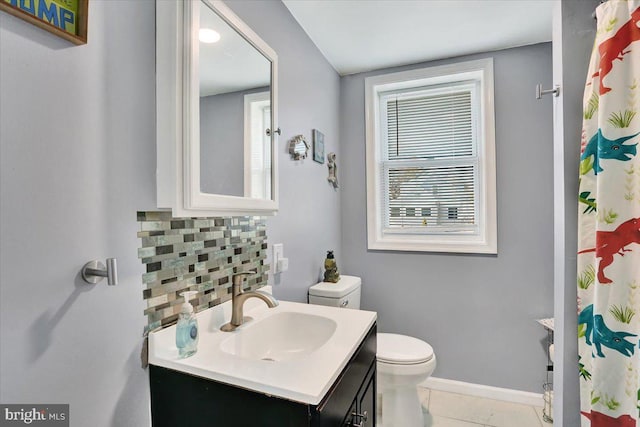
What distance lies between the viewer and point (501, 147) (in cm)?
215

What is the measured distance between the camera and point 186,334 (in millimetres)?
867

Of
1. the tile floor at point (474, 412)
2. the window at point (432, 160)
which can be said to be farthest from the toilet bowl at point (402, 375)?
the window at point (432, 160)

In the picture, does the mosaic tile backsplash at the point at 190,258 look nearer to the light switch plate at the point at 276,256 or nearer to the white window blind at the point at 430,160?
the light switch plate at the point at 276,256

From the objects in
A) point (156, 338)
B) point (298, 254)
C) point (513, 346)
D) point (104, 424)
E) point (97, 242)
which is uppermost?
point (97, 242)

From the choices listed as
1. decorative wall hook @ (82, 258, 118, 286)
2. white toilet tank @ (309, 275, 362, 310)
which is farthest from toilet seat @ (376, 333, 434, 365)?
decorative wall hook @ (82, 258, 118, 286)

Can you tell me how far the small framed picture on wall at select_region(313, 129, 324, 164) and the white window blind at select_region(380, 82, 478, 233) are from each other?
0.65 m

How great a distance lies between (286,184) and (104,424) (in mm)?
1179

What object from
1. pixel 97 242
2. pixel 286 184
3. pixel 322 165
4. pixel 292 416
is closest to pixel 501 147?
pixel 322 165

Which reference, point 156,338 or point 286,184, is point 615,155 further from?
point 156,338

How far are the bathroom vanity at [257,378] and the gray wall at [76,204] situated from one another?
0.31ft

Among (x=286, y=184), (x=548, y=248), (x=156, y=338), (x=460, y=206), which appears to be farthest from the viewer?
(x=460, y=206)

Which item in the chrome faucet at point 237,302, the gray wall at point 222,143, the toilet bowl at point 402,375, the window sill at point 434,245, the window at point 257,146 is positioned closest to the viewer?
the gray wall at point 222,143

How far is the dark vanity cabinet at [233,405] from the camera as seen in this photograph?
0.71m

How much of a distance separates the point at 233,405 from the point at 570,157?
1.54m
